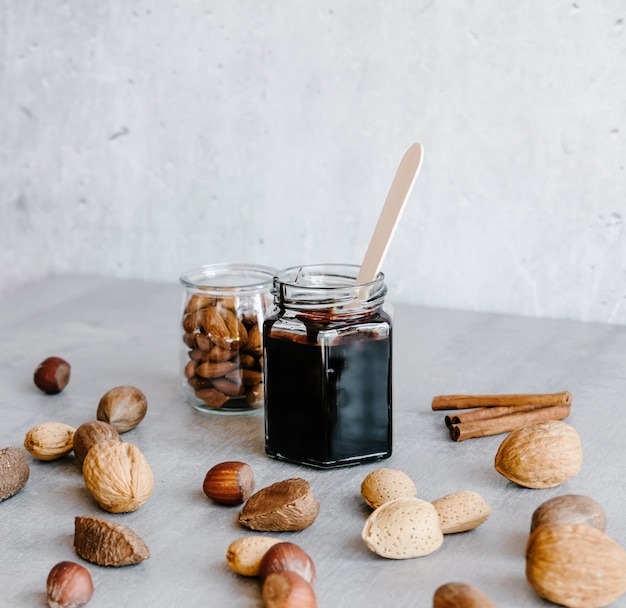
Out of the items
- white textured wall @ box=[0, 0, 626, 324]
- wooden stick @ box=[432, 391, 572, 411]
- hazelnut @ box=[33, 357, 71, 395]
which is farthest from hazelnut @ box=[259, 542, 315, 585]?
white textured wall @ box=[0, 0, 626, 324]

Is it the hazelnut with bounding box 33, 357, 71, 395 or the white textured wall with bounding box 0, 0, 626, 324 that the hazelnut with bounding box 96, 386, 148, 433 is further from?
the white textured wall with bounding box 0, 0, 626, 324

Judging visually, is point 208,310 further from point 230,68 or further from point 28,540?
point 230,68

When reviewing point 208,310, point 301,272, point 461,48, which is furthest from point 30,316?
point 461,48

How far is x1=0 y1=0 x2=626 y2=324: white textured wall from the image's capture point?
1.52 m

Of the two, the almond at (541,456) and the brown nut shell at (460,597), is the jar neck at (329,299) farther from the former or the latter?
the brown nut shell at (460,597)

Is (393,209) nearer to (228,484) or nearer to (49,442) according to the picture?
(228,484)

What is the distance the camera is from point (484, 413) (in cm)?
109

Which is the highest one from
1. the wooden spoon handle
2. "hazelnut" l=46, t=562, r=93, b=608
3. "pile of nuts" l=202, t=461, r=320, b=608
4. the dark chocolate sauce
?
the wooden spoon handle

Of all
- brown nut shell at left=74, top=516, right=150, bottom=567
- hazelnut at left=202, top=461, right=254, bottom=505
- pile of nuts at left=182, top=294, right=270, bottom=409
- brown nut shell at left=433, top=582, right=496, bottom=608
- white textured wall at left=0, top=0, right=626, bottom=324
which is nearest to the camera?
brown nut shell at left=433, top=582, right=496, bottom=608

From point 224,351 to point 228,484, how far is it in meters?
0.24

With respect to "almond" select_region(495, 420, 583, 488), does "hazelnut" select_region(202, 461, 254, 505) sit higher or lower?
lower

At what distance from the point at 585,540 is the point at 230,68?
1275 mm

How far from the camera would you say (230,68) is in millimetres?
1745

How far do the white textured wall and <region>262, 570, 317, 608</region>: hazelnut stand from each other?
102 cm
